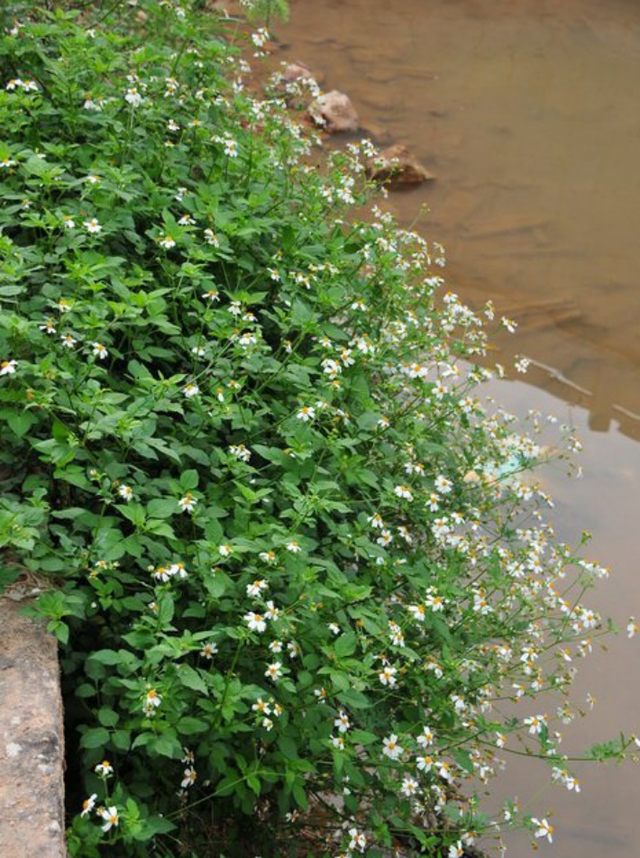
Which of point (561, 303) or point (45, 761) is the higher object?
point (45, 761)

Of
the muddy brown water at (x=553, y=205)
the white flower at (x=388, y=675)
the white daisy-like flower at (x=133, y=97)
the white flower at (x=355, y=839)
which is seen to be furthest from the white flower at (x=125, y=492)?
the muddy brown water at (x=553, y=205)

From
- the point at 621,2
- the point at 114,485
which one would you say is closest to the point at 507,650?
the point at 114,485

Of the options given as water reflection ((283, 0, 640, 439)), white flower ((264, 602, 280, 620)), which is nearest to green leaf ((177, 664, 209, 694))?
white flower ((264, 602, 280, 620))

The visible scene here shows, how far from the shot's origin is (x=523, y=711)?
416cm

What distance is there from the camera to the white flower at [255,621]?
8.27 feet

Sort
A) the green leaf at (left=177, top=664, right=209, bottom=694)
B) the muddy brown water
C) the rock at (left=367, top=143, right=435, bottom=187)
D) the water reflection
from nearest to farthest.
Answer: the green leaf at (left=177, top=664, right=209, bottom=694) → the muddy brown water → the water reflection → the rock at (left=367, top=143, right=435, bottom=187)

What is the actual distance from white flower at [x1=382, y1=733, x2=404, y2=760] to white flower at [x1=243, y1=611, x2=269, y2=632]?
454 millimetres

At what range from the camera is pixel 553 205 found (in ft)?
26.0

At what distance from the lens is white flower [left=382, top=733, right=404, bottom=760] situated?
2777 millimetres

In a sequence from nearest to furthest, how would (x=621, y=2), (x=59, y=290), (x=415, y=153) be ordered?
(x=59, y=290), (x=415, y=153), (x=621, y=2)

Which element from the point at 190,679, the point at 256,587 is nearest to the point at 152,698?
the point at 190,679

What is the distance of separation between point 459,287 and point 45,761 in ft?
16.2

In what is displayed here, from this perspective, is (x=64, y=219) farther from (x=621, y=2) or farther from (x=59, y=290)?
(x=621, y=2)

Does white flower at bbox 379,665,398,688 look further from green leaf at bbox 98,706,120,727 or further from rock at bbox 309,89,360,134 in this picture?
rock at bbox 309,89,360,134
